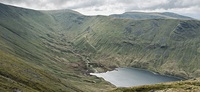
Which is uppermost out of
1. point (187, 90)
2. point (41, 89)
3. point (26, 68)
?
point (26, 68)

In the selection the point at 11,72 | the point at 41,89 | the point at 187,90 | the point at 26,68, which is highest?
the point at 26,68

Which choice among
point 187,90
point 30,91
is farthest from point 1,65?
point 187,90

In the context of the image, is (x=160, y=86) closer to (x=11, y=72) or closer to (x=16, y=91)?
(x=16, y=91)

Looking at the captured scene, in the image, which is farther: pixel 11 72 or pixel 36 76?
pixel 36 76

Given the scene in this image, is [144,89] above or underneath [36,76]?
underneath

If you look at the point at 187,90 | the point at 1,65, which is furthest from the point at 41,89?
the point at 187,90

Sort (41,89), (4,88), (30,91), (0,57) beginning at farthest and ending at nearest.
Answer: (0,57) → (41,89) → (30,91) → (4,88)

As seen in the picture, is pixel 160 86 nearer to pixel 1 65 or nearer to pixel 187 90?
pixel 187 90

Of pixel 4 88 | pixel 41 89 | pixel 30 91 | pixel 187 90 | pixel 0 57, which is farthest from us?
pixel 0 57

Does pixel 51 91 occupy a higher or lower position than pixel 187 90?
higher
